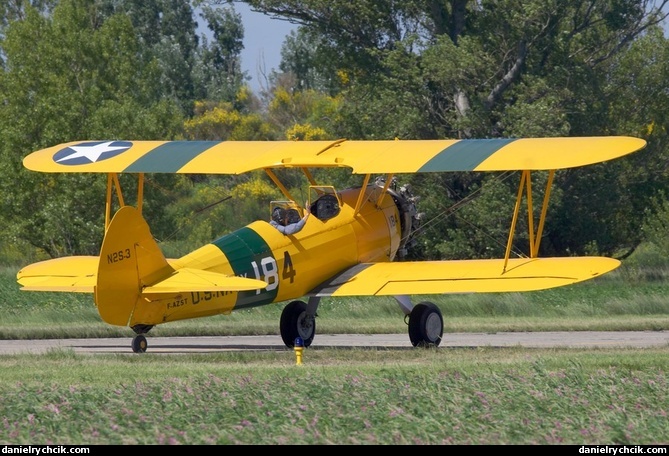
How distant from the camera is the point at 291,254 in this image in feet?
60.1

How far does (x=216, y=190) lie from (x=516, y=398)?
43.9 meters

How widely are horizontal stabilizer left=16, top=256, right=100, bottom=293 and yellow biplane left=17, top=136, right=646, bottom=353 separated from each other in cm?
3

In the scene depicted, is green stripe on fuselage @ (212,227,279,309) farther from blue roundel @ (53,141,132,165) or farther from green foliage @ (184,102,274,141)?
green foliage @ (184,102,274,141)

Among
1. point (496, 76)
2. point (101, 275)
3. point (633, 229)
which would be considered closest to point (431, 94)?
point (496, 76)

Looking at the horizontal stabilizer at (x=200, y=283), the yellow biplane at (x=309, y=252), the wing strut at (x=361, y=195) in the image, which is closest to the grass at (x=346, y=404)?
the horizontal stabilizer at (x=200, y=283)

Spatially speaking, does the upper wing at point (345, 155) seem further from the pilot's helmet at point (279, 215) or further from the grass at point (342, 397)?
the grass at point (342, 397)

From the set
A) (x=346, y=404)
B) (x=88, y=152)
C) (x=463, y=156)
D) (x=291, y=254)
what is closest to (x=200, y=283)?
(x=291, y=254)

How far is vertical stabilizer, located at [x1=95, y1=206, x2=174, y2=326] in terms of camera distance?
15.8 m

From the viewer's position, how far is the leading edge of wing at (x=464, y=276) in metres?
17.2

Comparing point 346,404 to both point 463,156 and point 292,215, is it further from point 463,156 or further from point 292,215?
point 292,215

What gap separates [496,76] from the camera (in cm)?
3831

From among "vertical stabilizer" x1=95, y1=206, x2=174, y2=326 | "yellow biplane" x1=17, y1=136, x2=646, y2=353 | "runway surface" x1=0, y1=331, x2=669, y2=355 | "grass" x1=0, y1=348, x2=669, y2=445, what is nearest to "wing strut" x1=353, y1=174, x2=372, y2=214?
"yellow biplane" x1=17, y1=136, x2=646, y2=353

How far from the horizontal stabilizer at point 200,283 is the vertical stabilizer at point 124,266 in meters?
0.15

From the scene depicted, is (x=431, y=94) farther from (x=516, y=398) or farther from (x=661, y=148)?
→ (x=516, y=398)
